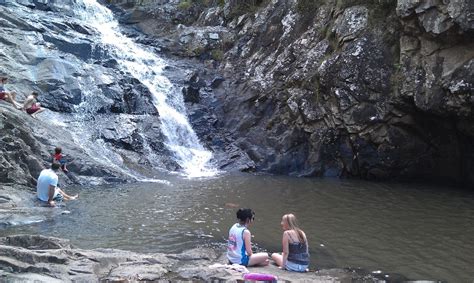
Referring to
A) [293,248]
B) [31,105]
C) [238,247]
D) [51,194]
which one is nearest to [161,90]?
[31,105]

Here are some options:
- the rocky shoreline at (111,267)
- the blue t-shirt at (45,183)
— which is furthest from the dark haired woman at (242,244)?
the blue t-shirt at (45,183)

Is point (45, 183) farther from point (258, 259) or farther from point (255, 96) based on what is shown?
point (255, 96)

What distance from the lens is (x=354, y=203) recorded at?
54.6ft

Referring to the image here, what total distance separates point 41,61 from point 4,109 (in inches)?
289

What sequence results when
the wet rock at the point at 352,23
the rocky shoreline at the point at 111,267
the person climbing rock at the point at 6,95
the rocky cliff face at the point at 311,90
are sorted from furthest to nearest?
1. the wet rock at the point at 352,23
2. the rocky cliff face at the point at 311,90
3. the person climbing rock at the point at 6,95
4. the rocky shoreline at the point at 111,267

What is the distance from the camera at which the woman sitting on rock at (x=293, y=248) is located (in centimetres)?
889

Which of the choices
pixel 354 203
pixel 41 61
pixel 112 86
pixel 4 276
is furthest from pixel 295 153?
pixel 4 276

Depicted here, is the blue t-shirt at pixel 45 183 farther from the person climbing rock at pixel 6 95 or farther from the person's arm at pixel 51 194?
the person climbing rock at pixel 6 95

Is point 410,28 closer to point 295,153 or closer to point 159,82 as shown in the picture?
point 295,153

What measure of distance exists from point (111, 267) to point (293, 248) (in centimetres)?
343

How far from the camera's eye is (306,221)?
13859 millimetres

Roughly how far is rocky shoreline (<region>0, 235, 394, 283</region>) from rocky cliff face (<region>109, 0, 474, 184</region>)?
11.7 metres

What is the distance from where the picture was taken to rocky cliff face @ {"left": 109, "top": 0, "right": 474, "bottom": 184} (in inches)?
720

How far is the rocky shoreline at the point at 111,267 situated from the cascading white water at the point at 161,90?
12.2 metres
